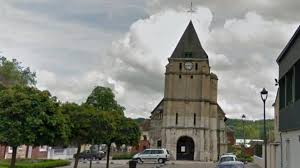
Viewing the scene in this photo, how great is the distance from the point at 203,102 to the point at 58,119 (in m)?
59.9

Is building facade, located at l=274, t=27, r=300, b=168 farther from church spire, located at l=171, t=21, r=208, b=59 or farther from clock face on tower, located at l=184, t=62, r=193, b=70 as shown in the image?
church spire, located at l=171, t=21, r=208, b=59

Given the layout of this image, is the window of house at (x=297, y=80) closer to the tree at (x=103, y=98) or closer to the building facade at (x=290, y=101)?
the building facade at (x=290, y=101)

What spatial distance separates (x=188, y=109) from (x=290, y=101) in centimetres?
5468

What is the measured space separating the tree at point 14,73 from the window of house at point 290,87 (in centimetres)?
4913

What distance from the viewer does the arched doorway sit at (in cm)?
8131

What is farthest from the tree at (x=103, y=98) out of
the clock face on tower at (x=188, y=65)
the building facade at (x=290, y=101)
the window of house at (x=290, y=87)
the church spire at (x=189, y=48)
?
the window of house at (x=290, y=87)

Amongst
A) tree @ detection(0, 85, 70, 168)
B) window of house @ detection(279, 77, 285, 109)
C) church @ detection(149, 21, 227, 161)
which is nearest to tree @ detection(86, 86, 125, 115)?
church @ detection(149, 21, 227, 161)

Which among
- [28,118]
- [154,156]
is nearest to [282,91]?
[28,118]

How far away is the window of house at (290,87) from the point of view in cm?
2586

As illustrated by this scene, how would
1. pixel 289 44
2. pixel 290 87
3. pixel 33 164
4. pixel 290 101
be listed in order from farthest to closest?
pixel 33 164
pixel 290 87
pixel 290 101
pixel 289 44

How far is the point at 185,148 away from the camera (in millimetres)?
81875

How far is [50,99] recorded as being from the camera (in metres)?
22.8

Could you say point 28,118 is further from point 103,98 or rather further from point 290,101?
point 103,98

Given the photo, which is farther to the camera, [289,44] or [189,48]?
[189,48]
